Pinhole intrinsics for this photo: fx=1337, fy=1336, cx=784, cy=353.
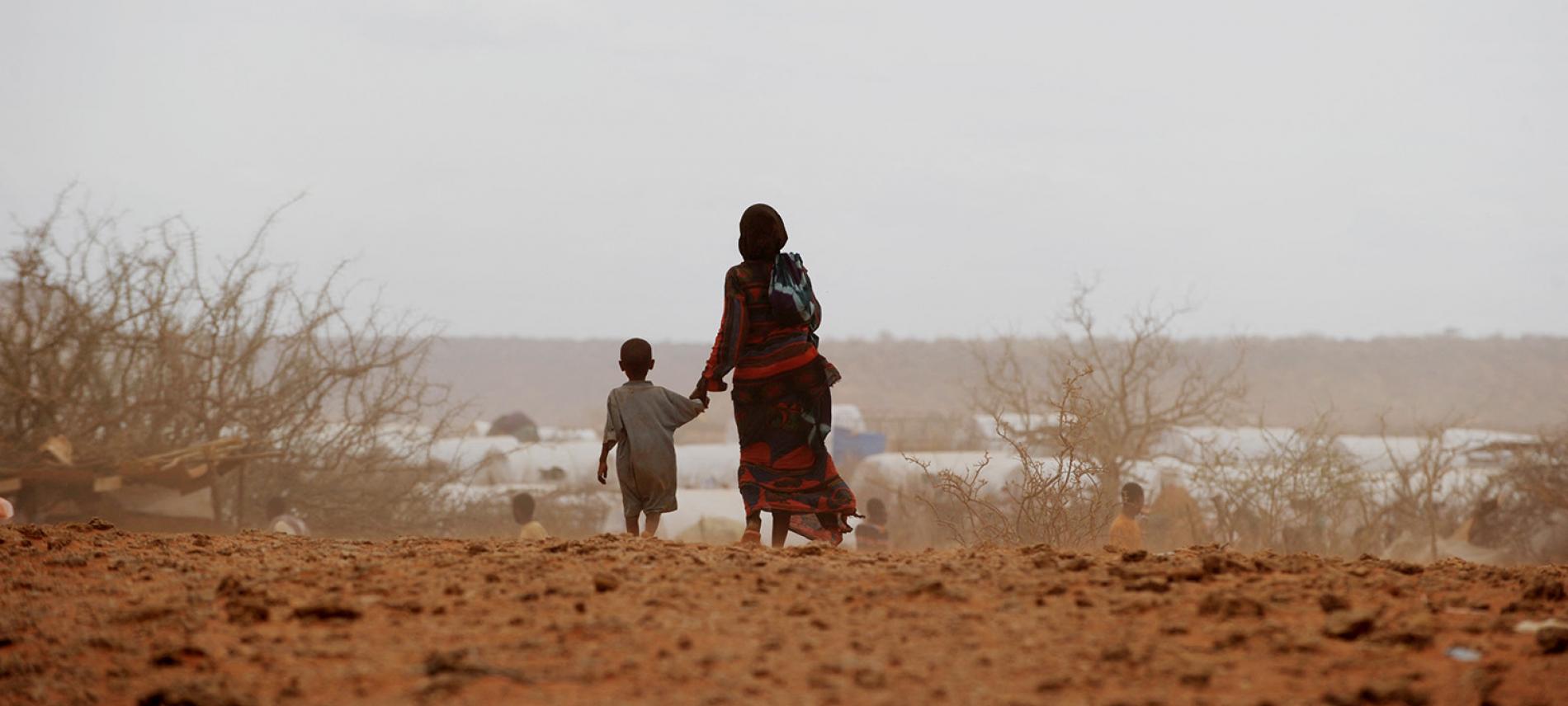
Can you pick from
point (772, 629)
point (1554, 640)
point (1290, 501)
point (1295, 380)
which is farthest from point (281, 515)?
point (1295, 380)

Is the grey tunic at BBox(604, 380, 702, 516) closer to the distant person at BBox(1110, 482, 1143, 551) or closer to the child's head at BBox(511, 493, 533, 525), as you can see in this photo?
the distant person at BBox(1110, 482, 1143, 551)

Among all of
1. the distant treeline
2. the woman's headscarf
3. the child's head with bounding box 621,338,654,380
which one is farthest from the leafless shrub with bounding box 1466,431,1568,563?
the distant treeline

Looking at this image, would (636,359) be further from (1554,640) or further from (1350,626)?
(1554,640)

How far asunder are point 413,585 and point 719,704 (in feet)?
5.43

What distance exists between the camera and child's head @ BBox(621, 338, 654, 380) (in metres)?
6.51

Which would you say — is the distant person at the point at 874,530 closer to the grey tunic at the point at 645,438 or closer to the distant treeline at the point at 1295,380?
the grey tunic at the point at 645,438

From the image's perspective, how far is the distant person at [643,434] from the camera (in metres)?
6.53

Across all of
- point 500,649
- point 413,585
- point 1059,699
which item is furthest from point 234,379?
point 1059,699

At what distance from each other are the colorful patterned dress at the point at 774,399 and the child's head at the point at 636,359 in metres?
0.35

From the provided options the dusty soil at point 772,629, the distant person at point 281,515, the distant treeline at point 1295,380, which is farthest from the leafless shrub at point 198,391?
the distant treeline at point 1295,380

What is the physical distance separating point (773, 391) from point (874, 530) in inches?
289

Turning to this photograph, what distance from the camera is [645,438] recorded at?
6.55m

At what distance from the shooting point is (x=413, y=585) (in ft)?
13.8

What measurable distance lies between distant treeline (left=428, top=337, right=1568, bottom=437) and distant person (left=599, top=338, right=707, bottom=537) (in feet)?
161
